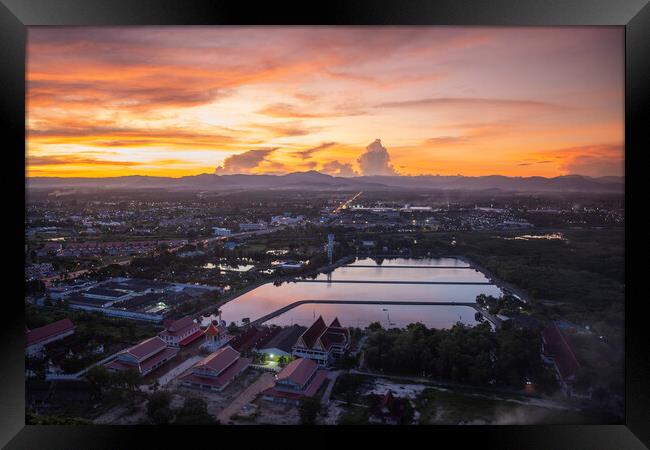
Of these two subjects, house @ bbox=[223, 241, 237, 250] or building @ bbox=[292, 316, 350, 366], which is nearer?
building @ bbox=[292, 316, 350, 366]

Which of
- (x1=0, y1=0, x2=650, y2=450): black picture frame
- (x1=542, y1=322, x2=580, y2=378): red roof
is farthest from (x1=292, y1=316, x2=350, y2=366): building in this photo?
(x1=542, y1=322, x2=580, y2=378): red roof

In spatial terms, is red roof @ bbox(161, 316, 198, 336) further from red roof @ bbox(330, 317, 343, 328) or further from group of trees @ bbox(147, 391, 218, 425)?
red roof @ bbox(330, 317, 343, 328)

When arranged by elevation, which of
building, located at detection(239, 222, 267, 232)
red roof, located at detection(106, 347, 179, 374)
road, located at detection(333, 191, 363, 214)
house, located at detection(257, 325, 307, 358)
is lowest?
red roof, located at detection(106, 347, 179, 374)

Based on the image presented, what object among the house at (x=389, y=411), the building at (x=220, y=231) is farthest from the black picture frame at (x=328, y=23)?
the building at (x=220, y=231)

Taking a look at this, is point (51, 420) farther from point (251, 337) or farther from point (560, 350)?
point (560, 350)

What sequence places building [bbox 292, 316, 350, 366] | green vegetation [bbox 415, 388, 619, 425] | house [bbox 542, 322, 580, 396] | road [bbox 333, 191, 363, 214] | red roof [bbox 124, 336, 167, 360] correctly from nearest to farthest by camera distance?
green vegetation [bbox 415, 388, 619, 425]
house [bbox 542, 322, 580, 396]
red roof [bbox 124, 336, 167, 360]
building [bbox 292, 316, 350, 366]
road [bbox 333, 191, 363, 214]
